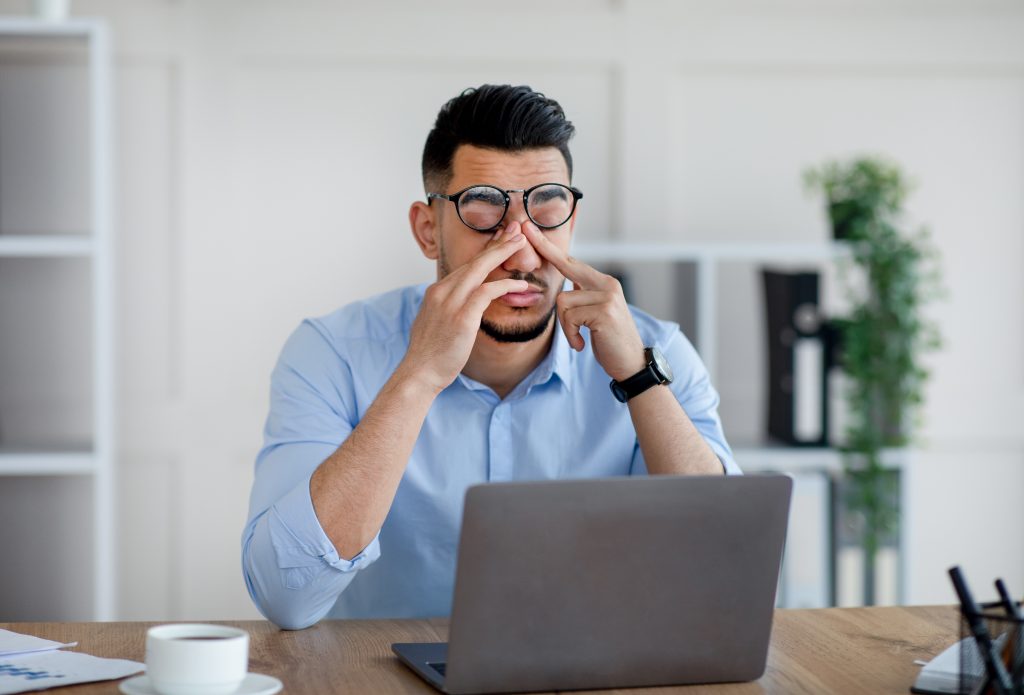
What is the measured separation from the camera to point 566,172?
5.97 feet

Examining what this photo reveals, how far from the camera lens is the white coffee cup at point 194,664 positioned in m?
1.02

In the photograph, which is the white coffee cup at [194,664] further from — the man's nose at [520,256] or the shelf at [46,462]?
the shelf at [46,462]

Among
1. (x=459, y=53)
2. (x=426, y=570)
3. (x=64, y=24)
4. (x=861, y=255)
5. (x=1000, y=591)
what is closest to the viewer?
(x=1000, y=591)

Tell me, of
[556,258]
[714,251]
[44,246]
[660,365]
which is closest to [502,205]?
[556,258]

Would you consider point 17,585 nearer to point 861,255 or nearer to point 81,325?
point 81,325

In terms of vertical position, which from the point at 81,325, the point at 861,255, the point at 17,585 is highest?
the point at 861,255

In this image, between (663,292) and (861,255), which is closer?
(861,255)

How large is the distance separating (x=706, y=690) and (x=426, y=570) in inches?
27.6

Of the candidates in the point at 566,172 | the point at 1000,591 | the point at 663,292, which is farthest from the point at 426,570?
the point at 663,292

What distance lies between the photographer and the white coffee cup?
1.02m

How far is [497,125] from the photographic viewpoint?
5.75ft

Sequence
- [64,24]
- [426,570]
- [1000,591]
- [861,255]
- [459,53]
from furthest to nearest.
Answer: [459,53] → [861,255] → [64,24] → [426,570] → [1000,591]

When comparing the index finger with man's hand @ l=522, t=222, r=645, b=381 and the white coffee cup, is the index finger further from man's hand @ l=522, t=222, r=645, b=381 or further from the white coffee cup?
the white coffee cup

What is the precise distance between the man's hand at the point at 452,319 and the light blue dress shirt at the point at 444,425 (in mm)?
205
